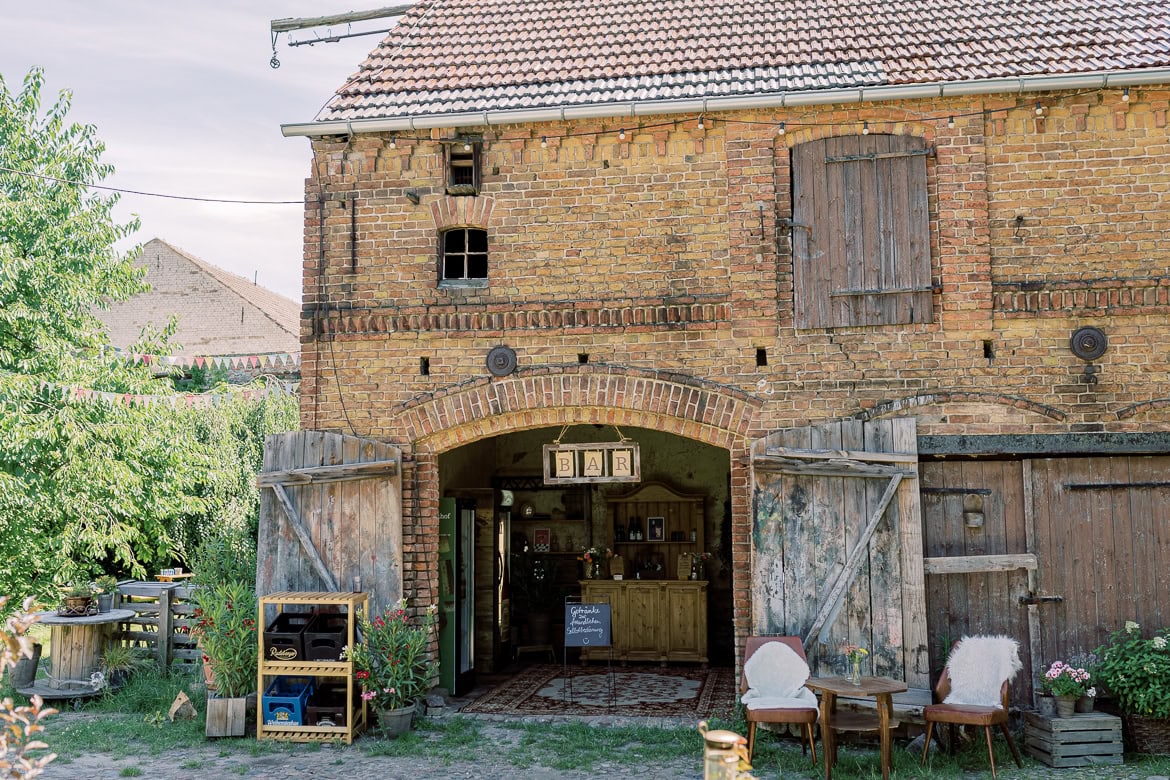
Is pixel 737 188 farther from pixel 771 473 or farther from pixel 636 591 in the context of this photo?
pixel 636 591

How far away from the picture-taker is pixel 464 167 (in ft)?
31.7

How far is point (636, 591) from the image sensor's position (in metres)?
13.2

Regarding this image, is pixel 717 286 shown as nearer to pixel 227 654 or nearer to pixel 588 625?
pixel 588 625

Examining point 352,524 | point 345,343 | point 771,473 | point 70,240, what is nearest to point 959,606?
point 771,473

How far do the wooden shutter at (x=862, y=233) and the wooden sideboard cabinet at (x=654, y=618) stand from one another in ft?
17.7

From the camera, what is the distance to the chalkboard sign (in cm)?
1016

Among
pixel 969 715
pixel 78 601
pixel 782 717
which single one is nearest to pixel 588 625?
pixel 782 717

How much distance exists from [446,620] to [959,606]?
527 centimetres

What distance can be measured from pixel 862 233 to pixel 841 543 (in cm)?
289

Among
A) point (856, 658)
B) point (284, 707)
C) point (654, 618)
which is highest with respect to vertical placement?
point (856, 658)

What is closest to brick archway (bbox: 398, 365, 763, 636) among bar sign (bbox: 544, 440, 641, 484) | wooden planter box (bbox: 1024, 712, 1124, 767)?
bar sign (bbox: 544, 440, 641, 484)

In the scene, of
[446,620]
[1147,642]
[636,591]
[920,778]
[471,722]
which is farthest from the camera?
[636,591]

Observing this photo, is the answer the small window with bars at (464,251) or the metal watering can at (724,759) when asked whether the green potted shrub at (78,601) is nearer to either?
the small window with bars at (464,251)

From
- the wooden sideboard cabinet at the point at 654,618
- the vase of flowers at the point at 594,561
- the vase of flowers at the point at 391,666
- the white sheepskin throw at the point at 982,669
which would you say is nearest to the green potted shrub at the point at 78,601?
the vase of flowers at the point at 391,666
